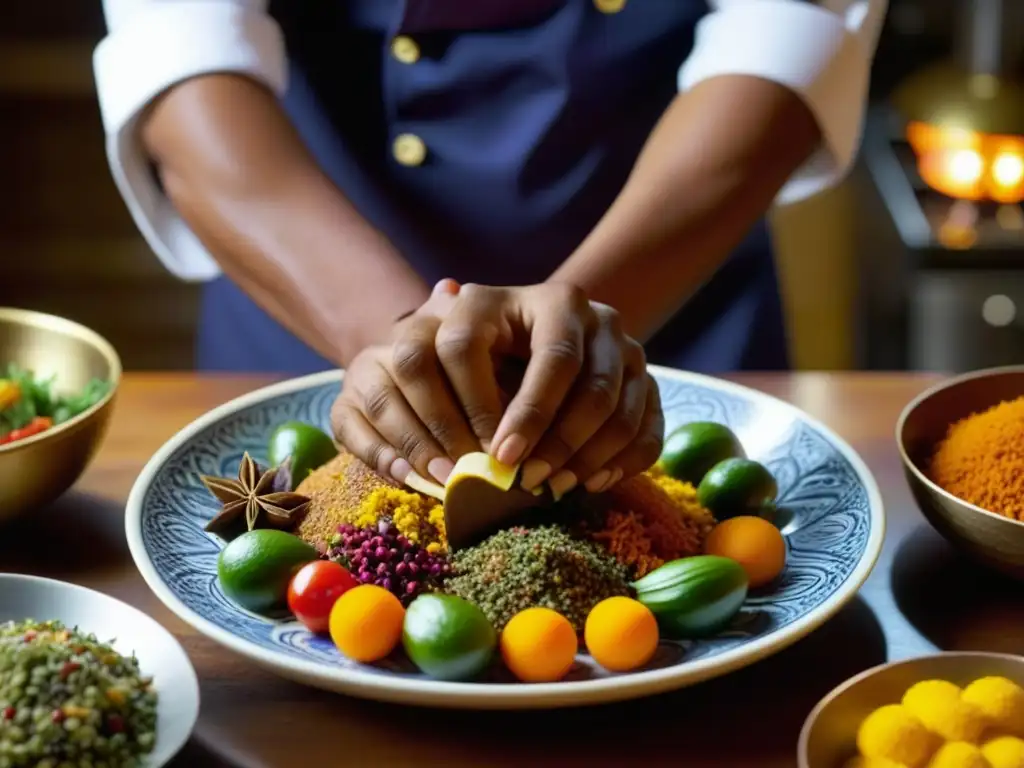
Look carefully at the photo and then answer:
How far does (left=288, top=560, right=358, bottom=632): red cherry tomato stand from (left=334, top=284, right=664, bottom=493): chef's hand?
122 mm

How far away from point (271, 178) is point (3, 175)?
1983 mm

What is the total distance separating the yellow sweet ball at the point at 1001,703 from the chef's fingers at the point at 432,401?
1.26ft

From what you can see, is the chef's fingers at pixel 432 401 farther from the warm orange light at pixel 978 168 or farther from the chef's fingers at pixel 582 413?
the warm orange light at pixel 978 168

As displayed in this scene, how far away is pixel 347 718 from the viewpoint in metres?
0.78

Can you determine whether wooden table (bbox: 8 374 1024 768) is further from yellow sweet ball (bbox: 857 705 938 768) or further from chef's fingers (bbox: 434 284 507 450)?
chef's fingers (bbox: 434 284 507 450)

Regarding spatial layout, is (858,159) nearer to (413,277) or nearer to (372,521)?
(413,277)

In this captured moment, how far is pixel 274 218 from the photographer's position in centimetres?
121

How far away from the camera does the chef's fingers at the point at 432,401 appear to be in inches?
35.8

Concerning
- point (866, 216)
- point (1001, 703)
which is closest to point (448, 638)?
point (1001, 703)

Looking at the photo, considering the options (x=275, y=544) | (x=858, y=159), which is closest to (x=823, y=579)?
(x=275, y=544)

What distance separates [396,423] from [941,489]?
396mm

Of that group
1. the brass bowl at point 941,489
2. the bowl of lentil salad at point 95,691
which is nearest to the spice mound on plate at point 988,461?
the brass bowl at point 941,489

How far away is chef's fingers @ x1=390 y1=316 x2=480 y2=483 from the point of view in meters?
0.91

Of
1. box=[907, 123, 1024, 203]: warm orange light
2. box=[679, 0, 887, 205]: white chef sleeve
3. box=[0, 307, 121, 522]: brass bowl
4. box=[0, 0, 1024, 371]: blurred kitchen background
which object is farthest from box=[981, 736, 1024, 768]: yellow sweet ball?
box=[907, 123, 1024, 203]: warm orange light
